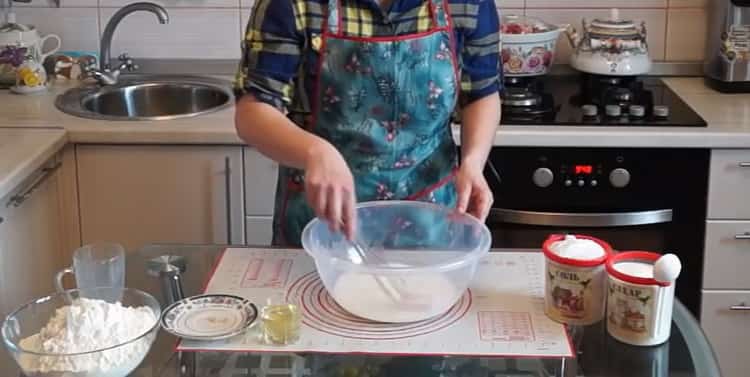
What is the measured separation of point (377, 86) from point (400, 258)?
28 centimetres

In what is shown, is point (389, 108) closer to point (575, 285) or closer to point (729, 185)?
point (575, 285)

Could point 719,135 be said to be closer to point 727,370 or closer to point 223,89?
point 727,370

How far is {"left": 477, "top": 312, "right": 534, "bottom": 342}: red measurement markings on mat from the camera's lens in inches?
51.4

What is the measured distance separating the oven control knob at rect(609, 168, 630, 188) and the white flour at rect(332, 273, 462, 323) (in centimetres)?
109

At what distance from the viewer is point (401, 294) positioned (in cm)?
132

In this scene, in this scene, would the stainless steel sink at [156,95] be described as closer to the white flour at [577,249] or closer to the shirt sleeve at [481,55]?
the shirt sleeve at [481,55]

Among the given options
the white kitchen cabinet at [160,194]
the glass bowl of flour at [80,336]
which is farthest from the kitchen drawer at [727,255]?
the glass bowl of flour at [80,336]

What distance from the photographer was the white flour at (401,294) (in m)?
1.32

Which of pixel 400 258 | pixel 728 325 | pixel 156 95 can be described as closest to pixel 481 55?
pixel 400 258

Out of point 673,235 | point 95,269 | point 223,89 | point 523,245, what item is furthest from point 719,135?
point 95,269

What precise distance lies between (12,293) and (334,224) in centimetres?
116

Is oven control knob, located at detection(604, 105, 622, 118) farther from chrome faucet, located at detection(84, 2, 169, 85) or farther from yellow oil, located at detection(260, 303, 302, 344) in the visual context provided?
yellow oil, located at detection(260, 303, 302, 344)

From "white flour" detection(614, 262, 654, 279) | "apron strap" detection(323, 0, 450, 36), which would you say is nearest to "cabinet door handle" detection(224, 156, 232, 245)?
"apron strap" detection(323, 0, 450, 36)

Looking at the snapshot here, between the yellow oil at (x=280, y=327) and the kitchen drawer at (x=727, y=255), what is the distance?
1.33m
